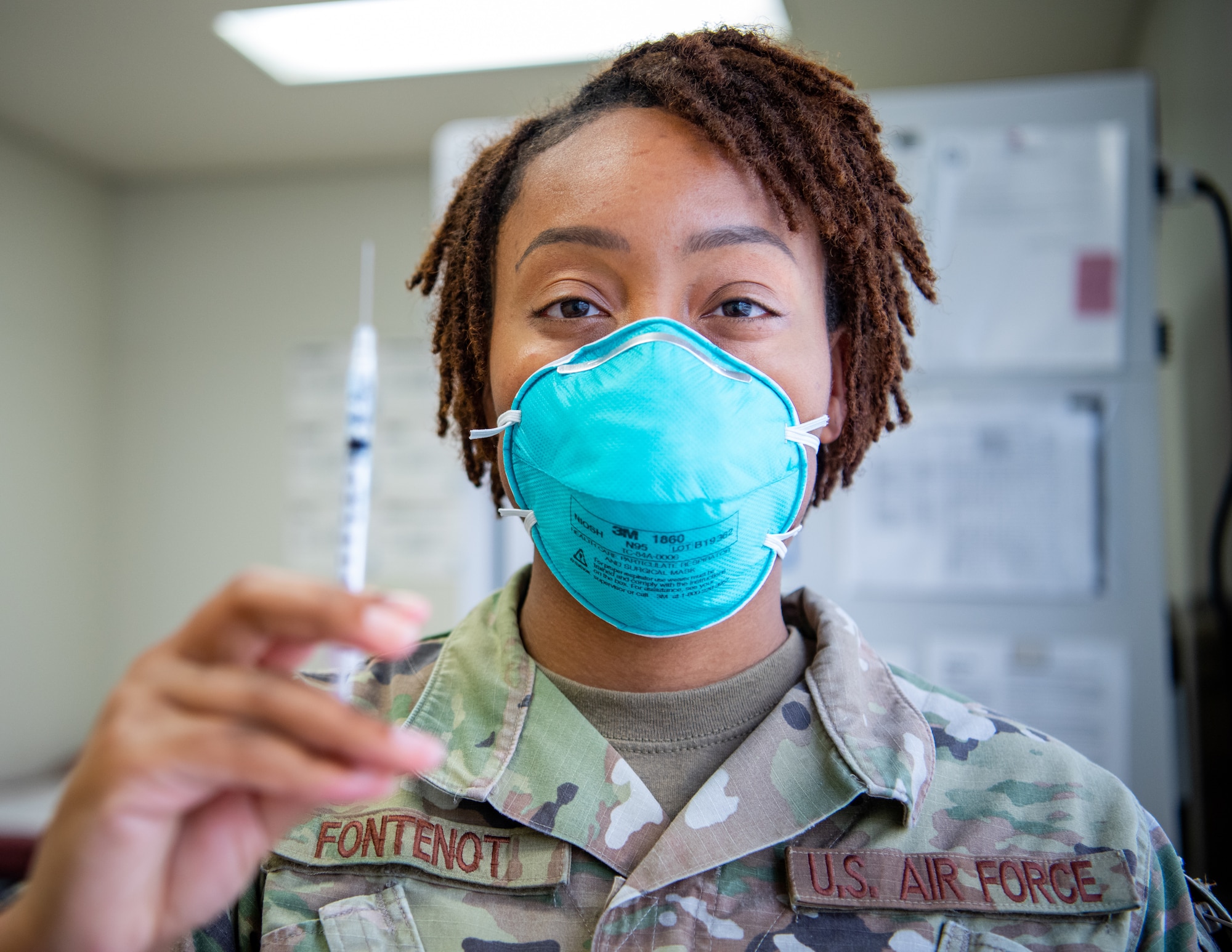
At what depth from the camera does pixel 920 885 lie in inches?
33.1

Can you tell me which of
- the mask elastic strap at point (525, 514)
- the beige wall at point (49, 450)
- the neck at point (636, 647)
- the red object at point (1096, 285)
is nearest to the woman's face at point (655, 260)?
the mask elastic strap at point (525, 514)

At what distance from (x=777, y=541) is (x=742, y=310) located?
234 millimetres

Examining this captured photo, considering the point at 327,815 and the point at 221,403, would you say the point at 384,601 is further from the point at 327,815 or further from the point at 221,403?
the point at 221,403

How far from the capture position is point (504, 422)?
3.10 ft

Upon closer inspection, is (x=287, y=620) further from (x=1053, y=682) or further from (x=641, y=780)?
(x=1053, y=682)

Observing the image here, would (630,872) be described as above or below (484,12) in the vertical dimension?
below

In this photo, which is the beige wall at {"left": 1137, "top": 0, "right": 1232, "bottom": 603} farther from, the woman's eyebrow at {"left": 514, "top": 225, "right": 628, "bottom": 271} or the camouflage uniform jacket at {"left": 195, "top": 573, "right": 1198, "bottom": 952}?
the woman's eyebrow at {"left": 514, "top": 225, "right": 628, "bottom": 271}

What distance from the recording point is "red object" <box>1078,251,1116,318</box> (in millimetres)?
1830

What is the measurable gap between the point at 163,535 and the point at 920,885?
12.4 ft

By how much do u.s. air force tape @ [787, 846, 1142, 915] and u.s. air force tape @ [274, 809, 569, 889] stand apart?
0.75 feet

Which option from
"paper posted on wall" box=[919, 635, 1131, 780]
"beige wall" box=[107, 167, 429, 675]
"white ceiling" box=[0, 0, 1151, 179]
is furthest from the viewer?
"beige wall" box=[107, 167, 429, 675]

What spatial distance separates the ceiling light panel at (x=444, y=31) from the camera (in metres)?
2.60

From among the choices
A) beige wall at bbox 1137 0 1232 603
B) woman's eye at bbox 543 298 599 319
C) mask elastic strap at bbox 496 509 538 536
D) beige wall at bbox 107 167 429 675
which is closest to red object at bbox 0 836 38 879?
beige wall at bbox 107 167 429 675

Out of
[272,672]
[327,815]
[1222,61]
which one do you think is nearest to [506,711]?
[327,815]
